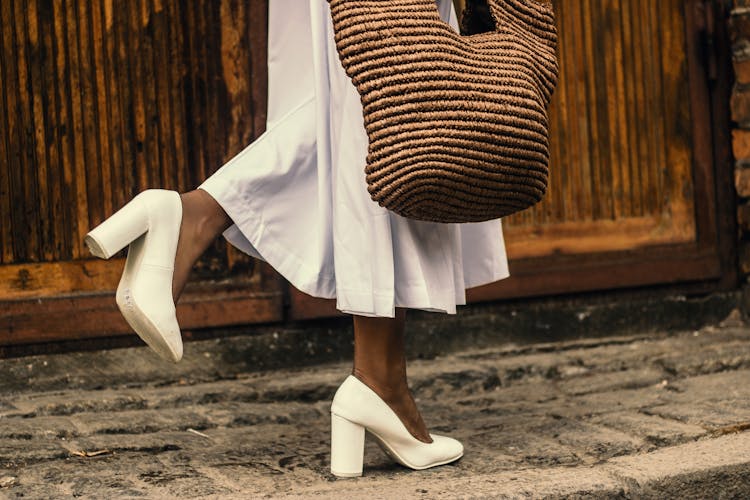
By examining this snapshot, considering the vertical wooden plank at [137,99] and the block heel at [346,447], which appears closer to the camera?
the block heel at [346,447]

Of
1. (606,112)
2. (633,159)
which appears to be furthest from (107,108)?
(633,159)

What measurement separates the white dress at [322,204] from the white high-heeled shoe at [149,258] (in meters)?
0.13

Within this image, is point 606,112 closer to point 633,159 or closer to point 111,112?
point 633,159

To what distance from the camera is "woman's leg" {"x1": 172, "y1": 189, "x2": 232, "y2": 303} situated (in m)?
2.21

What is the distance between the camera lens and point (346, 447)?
7.38 ft

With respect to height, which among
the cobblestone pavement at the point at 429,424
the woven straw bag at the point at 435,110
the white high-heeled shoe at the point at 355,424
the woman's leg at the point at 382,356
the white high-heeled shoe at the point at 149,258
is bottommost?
the cobblestone pavement at the point at 429,424

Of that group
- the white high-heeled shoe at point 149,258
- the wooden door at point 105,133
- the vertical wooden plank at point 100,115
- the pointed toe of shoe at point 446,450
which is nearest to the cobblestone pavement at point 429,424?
the pointed toe of shoe at point 446,450

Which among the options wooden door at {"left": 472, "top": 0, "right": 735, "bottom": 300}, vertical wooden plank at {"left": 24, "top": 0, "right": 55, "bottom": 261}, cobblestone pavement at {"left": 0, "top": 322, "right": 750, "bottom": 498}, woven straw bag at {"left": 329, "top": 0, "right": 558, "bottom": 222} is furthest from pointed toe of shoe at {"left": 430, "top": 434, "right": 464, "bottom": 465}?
vertical wooden plank at {"left": 24, "top": 0, "right": 55, "bottom": 261}

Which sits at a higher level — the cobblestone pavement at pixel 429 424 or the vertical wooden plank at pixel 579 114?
the vertical wooden plank at pixel 579 114

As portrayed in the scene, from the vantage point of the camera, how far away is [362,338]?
7.48 feet

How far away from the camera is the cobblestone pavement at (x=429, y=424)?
222 centimetres

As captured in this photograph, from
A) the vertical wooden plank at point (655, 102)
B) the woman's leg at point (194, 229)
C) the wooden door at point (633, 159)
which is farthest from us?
the vertical wooden plank at point (655, 102)

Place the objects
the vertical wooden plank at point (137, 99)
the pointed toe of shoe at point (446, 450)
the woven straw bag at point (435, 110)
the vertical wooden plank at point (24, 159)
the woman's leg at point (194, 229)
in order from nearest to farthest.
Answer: the woven straw bag at point (435, 110) < the woman's leg at point (194, 229) < the pointed toe of shoe at point (446, 450) < the vertical wooden plank at point (24, 159) < the vertical wooden plank at point (137, 99)

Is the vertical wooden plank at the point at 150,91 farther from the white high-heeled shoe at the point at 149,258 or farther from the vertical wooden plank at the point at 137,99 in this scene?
the white high-heeled shoe at the point at 149,258
